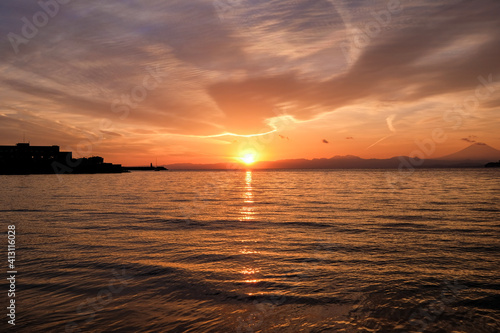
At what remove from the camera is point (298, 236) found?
20.0 m

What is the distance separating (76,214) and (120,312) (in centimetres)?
2492

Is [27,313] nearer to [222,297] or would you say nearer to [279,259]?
[222,297]

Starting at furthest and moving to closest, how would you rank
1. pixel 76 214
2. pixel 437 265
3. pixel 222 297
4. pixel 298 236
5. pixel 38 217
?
1. pixel 76 214
2. pixel 38 217
3. pixel 298 236
4. pixel 437 265
5. pixel 222 297

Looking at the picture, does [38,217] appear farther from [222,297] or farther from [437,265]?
[437,265]

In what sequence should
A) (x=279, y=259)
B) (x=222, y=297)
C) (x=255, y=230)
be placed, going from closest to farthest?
(x=222, y=297) < (x=279, y=259) < (x=255, y=230)

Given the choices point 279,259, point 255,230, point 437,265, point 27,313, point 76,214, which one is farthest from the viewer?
point 76,214

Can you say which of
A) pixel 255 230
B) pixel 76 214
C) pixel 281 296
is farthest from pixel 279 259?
pixel 76 214

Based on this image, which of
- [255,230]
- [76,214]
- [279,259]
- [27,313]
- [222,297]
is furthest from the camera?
[76,214]

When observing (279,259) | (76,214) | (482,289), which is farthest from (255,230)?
(76,214)

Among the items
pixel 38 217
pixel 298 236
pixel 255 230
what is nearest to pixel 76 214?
pixel 38 217

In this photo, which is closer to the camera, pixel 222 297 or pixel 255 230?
pixel 222 297

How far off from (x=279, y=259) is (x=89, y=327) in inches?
343

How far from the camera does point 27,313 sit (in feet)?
28.9

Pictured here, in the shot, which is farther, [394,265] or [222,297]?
[394,265]
